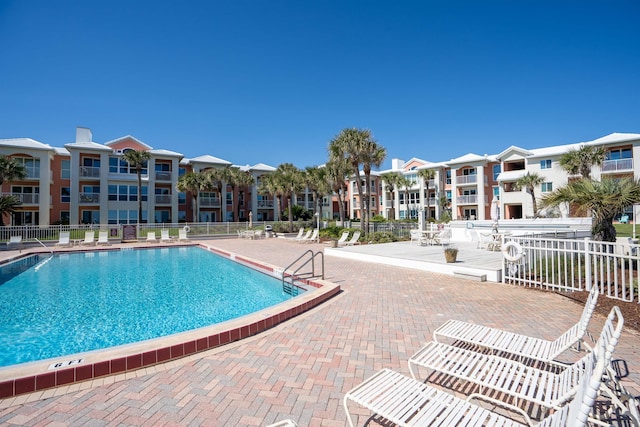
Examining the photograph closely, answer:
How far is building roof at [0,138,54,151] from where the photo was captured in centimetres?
3064

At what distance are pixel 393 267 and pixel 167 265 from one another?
10968 millimetres

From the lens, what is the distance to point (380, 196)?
57.0 meters

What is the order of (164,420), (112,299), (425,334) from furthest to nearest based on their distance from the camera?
(112,299)
(425,334)
(164,420)

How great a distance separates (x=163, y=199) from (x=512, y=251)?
3959cm

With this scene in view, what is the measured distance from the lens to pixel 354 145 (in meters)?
23.5

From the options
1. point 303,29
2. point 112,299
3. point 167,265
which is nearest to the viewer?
point 112,299

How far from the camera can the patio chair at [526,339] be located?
3430mm

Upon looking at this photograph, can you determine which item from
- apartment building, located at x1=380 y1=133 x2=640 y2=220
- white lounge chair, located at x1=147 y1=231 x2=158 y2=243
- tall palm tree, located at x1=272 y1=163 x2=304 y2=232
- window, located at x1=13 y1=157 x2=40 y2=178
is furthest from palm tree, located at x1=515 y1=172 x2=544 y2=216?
window, located at x1=13 y1=157 x2=40 y2=178

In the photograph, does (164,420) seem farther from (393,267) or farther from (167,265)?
(167,265)

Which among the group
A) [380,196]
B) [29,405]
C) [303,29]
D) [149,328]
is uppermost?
[303,29]

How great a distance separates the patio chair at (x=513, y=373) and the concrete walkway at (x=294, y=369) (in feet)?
1.96

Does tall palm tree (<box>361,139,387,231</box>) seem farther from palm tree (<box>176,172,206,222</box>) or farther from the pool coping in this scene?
palm tree (<box>176,172,206,222</box>)

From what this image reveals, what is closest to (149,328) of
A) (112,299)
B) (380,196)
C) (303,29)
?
(112,299)

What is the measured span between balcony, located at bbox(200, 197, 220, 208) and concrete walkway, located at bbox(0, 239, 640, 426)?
39.8 metres
